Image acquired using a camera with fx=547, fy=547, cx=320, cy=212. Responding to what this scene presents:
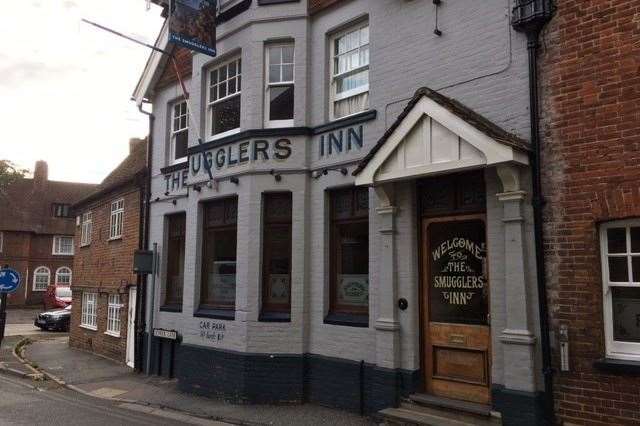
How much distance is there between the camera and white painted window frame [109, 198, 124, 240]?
50.9 feet

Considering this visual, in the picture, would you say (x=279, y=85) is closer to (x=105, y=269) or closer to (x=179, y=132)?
(x=179, y=132)

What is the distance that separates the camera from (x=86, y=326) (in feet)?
56.6

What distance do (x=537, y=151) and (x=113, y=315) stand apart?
12823 millimetres

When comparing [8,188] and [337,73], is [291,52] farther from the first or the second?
[8,188]

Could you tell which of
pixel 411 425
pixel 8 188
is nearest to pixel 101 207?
pixel 411 425

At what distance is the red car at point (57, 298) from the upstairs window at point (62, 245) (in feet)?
41.8

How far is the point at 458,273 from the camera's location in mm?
7613

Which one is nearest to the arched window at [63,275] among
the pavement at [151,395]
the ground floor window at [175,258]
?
the pavement at [151,395]

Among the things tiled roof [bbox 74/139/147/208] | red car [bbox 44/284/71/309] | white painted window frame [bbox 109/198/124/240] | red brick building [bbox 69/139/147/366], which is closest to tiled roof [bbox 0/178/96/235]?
red car [bbox 44/284/71/309]

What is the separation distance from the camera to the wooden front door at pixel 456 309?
7.23 meters

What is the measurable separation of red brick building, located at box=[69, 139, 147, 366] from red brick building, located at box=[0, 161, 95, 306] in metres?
27.9

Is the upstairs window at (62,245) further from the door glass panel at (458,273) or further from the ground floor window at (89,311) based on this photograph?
the door glass panel at (458,273)

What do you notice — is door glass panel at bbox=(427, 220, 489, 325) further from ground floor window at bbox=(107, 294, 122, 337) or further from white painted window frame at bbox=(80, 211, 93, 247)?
white painted window frame at bbox=(80, 211, 93, 247)

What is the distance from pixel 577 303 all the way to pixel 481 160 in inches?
78.2
